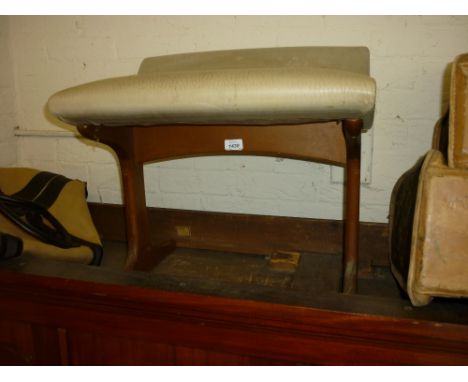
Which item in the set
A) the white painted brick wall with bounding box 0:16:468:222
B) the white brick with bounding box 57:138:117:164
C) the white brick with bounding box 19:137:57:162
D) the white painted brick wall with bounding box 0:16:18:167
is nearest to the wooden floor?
the white painted brick wall with bounding box 0:16:468:222

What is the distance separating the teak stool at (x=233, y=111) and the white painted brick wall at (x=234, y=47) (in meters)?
0.22

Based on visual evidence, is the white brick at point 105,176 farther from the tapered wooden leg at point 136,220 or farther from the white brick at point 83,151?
the tapered wooden leg at point 136,220

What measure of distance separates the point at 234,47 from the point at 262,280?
74cm

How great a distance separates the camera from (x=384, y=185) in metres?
1.20

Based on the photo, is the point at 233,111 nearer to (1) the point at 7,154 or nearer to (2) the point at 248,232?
(2) the point at 248,232

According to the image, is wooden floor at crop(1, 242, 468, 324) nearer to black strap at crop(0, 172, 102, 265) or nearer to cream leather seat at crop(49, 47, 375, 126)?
black strap at crop(0, 172, 102, 265)

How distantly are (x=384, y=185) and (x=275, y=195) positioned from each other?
35 cm

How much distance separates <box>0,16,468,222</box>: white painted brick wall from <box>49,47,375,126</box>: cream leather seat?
1.69ft

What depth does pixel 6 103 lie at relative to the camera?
1.46m

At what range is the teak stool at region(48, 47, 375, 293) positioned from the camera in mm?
630

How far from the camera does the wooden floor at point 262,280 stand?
0.68 metres

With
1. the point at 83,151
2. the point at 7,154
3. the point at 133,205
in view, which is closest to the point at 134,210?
the point at 133,205

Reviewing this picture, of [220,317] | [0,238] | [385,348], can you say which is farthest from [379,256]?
[0,238]

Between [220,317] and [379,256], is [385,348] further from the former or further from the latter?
[379,256]
